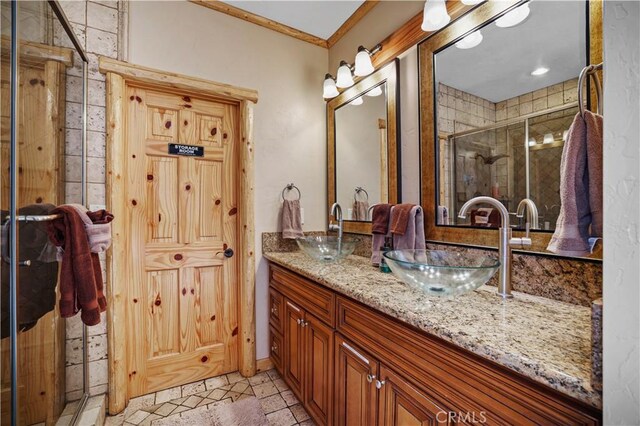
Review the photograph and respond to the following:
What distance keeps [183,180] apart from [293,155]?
87 centimetres

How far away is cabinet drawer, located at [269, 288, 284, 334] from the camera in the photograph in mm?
2063

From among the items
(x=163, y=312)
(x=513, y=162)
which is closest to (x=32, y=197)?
(x=163, y=312)

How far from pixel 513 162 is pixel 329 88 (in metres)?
1.54

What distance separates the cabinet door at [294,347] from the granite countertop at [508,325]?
497 mm

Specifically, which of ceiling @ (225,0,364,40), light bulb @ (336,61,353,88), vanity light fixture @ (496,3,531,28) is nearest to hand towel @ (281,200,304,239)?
light bulb @ (336,61,353,88)

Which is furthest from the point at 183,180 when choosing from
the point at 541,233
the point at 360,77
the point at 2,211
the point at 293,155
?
the point at 541,233

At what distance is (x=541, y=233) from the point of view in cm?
117

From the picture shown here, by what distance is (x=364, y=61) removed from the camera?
2.03 meters

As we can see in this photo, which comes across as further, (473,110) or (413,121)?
(413,121)

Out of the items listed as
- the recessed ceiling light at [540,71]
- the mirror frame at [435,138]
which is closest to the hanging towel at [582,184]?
the mirror frame at [435,138]

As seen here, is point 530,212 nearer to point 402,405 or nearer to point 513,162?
point 513,162

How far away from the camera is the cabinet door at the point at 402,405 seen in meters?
0.90

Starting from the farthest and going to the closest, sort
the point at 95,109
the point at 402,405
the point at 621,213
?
the point at 95,109, the point at 402,405, the point at 621,213

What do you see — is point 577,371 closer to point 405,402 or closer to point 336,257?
point 405,402
